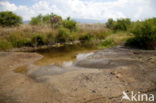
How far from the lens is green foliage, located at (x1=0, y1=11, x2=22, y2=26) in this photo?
1733 cm

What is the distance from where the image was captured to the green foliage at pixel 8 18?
56.9ft

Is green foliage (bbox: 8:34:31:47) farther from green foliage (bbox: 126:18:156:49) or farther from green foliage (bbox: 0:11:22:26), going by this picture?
green foliage (bbox: 126:18:156:49)

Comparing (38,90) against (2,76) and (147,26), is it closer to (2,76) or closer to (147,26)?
(2,76)

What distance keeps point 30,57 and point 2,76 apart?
282 cm

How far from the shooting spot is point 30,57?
7227 millimetres

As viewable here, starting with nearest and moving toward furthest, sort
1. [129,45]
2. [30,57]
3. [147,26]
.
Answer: [30,57] → [147,26] → [129,45]

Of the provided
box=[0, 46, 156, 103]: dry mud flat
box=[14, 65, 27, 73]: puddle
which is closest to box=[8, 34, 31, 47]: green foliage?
box=[14, 65, 27, 73]: puddle

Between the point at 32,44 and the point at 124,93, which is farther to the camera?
the point at 32,44

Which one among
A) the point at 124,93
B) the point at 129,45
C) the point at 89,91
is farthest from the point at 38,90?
the point at 129,45

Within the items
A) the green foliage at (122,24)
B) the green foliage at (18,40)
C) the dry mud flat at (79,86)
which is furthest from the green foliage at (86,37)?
the dry mud flat at (79,86)

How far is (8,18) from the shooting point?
58.3ft

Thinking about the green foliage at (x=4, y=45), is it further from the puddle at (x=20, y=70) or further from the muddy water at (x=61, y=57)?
the puddle at (x=20, y=70)

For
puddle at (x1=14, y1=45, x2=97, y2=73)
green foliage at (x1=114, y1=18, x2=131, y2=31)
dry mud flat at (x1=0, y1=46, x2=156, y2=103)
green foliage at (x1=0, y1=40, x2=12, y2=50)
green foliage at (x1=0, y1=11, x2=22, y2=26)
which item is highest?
green foliage at (x1=0, y1=11, x2=22, y2=26)

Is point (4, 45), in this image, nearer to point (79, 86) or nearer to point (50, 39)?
point (50, 39)
